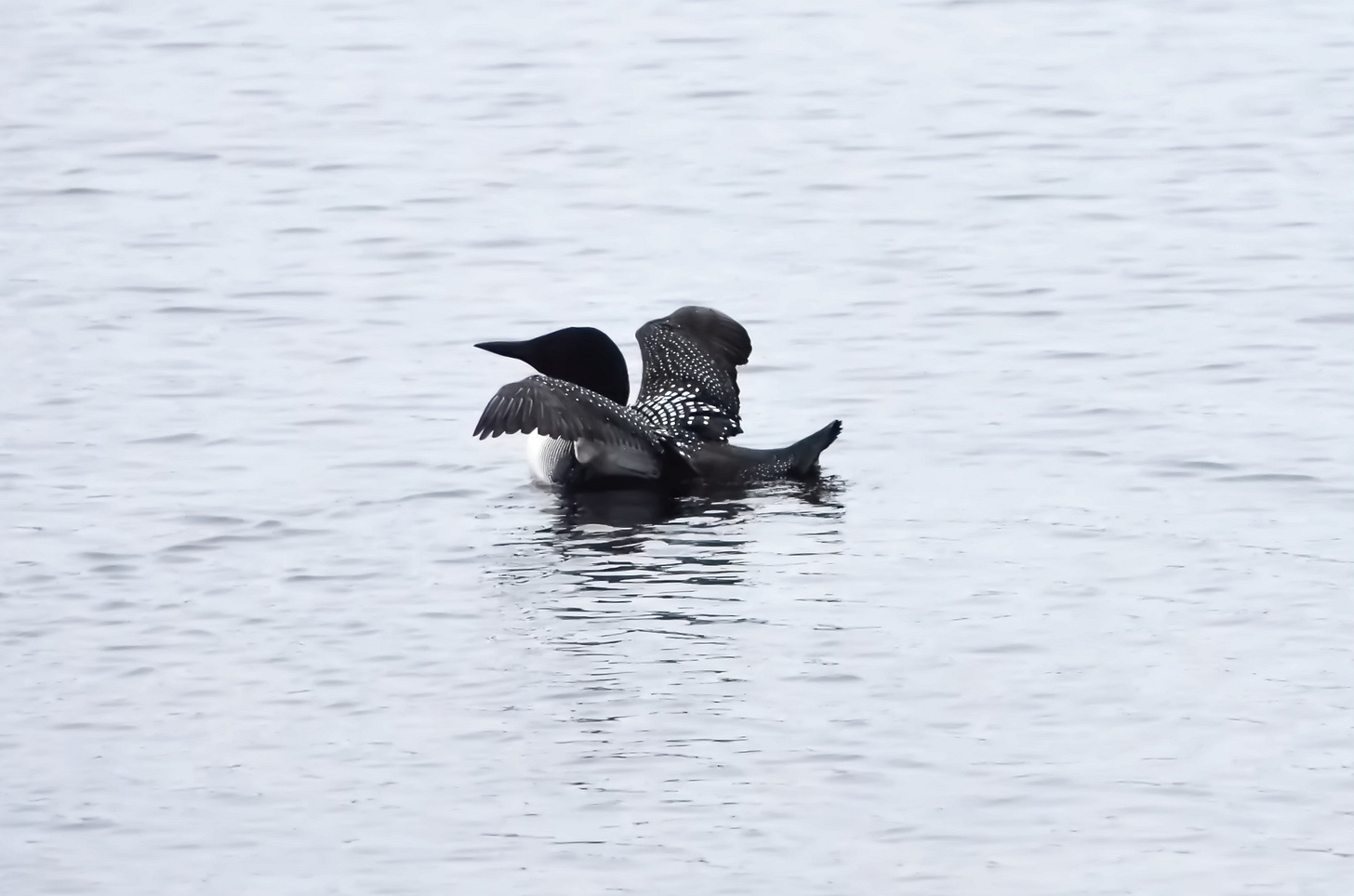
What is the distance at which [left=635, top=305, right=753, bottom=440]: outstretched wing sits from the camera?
29.3ft

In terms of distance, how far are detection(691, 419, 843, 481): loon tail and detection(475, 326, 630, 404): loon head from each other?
0.53 meters

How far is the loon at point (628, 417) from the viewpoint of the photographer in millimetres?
8328

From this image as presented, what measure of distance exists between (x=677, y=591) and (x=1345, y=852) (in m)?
2.51

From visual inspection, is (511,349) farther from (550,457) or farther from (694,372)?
(694,372)

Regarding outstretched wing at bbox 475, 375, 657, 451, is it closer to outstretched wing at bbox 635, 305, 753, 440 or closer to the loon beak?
outstretched wing at bbox 635, 305, 753, 440

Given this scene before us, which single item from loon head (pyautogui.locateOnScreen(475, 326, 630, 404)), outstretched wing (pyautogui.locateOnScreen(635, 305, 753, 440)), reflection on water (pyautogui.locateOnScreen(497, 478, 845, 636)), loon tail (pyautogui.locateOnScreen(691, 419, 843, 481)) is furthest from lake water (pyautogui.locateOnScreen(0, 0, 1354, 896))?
loon head (pyautogui.locateOnScreen(475, 326, 630, 404))

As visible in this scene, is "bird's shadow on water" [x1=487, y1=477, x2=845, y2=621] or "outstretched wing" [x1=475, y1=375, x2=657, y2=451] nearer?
"bird's shadow on water" [x1=487, y1=477, x2=845, y2=621]

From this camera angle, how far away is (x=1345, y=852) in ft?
17.6

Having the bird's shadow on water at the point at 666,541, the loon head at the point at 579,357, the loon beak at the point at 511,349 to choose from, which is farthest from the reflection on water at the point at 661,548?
the loon beak at the point at 511,349

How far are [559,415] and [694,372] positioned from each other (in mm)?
1182

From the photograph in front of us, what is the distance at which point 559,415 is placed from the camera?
27.2 feet

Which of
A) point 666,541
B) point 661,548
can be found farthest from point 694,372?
point 661,548

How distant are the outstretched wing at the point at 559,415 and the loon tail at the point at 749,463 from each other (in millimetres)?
208

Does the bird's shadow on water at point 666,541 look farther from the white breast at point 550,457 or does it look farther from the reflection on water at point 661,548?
the white breast at point 550,457
